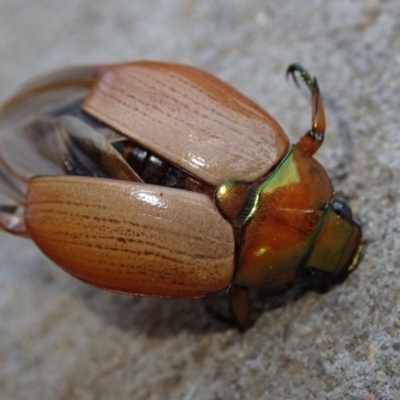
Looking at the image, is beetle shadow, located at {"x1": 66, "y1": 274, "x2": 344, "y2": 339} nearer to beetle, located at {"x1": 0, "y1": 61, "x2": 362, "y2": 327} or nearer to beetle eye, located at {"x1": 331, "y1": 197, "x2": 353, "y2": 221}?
beetle, located at {"x1": 0, "y1": 61, "x2": 362, "y2": 327}

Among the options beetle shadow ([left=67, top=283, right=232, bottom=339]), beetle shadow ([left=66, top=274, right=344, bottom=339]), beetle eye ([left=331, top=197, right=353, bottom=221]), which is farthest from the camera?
beetle shadow ([left=67, top=283, right=232, bottom=339])

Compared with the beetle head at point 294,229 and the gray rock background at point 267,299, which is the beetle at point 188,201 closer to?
the beetle head at point 294,229

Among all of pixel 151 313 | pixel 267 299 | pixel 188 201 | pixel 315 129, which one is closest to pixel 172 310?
pixel 151 313

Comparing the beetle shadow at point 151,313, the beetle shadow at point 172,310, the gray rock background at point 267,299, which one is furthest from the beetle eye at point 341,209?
the beetle shadow at point 151,313

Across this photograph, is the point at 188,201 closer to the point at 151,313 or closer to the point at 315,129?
the point at 315,129

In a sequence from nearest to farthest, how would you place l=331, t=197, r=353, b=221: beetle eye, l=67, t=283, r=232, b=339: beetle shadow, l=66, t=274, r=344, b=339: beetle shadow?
l=331, t=197, r=353, b=221: beetle eye, l=66, t=274, r=344, b=339: beetle shadow, l=67, t=283, r=232, b=339: beetle shadow

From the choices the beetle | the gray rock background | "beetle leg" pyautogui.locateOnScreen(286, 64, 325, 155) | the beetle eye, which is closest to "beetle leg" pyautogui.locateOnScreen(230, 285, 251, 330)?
the beetle
